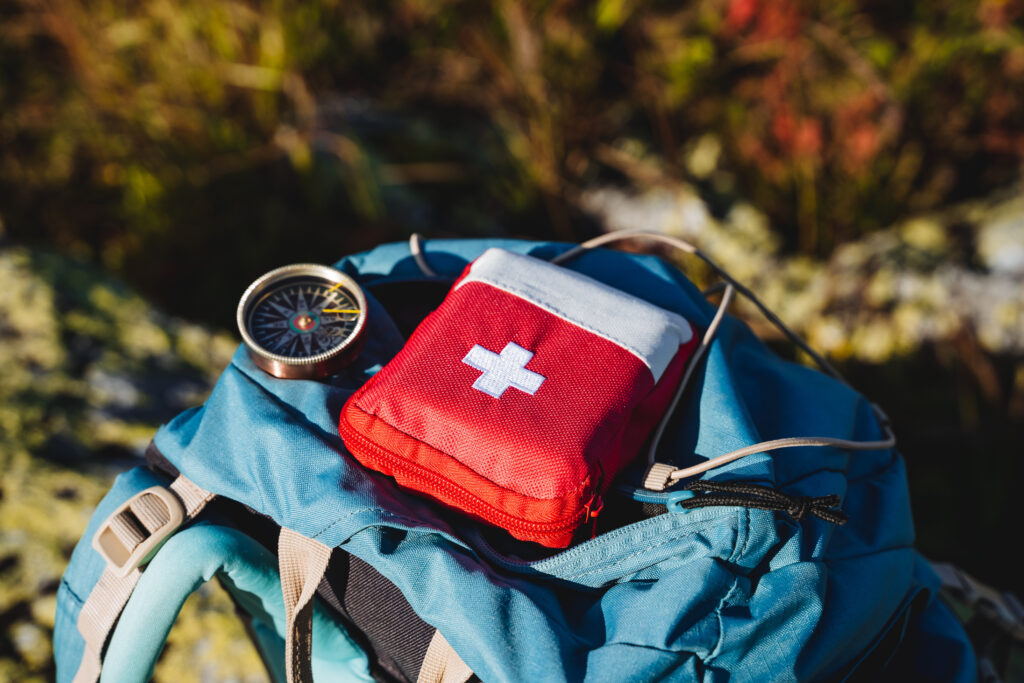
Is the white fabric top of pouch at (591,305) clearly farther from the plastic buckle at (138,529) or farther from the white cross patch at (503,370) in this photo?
the plastic buckle at (138,529)

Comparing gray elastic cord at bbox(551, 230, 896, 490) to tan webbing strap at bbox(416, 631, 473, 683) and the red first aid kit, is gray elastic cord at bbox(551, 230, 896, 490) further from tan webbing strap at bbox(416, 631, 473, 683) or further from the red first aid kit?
tan webbing strap at bbox(416, 631, 473, 683)

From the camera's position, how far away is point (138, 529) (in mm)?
1149

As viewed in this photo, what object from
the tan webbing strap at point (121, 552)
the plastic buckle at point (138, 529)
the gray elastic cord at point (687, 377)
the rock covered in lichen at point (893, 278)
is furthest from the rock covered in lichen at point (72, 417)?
the rock covered in lichen at point (893, 278)

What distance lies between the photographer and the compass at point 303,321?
4.00 ft

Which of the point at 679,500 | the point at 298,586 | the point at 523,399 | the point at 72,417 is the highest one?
the point at 523,399

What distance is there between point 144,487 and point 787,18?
3.21 m

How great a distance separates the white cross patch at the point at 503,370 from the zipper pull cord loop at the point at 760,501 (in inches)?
11.7

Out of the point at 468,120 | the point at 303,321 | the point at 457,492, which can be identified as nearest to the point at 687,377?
the point at 457,492

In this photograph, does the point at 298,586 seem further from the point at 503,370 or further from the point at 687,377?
the point at 687,377

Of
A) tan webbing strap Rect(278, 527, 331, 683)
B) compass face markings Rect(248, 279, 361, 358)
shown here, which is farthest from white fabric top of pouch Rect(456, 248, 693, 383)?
tan webbing strap Rect(278, 527, 331, 683)

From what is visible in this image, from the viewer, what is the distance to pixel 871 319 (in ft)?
8.71

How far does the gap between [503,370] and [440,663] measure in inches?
18.4

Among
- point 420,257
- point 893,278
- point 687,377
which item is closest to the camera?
point 687,377

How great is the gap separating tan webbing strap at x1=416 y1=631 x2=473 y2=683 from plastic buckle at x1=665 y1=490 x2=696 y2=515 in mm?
401
